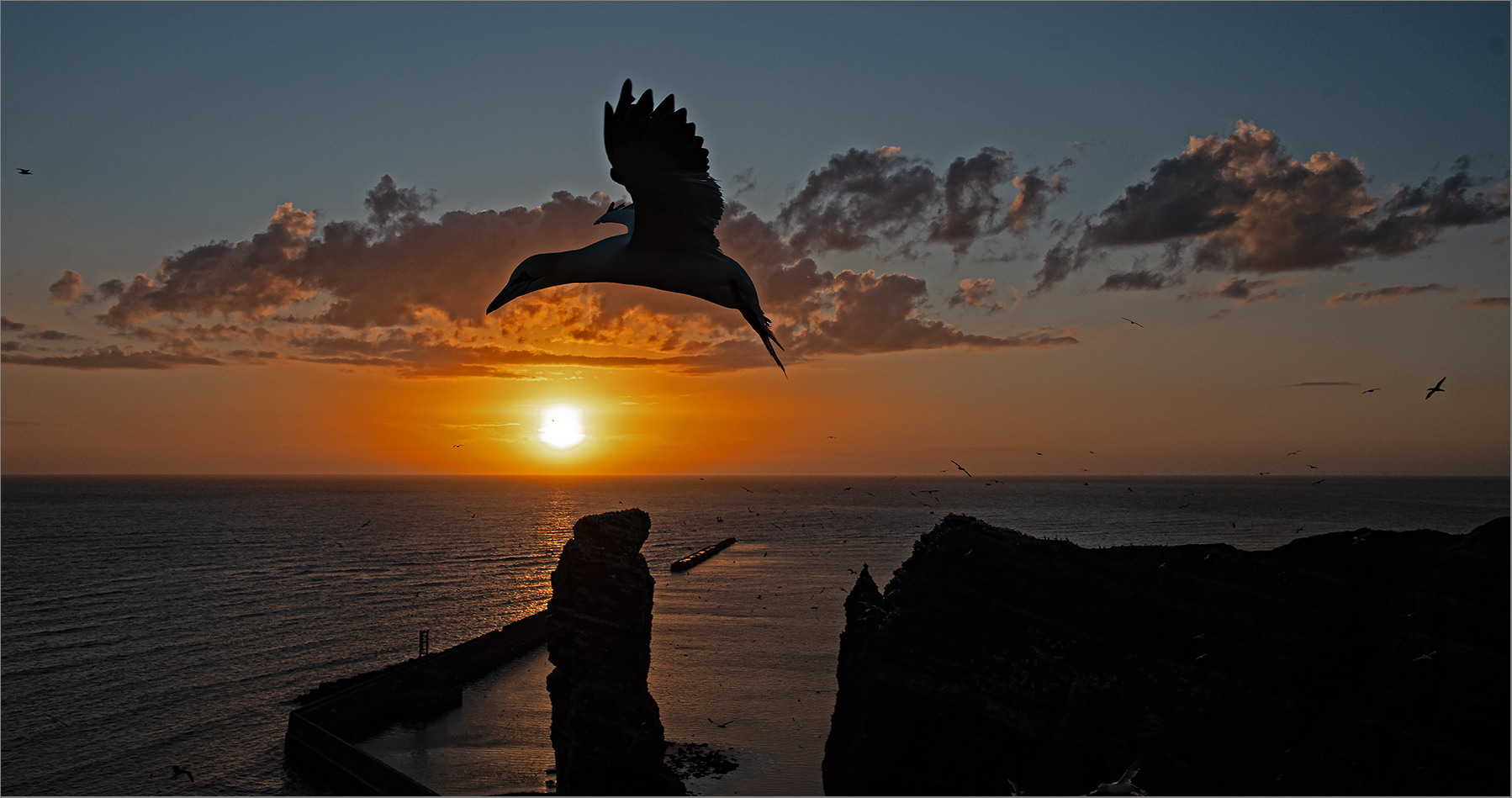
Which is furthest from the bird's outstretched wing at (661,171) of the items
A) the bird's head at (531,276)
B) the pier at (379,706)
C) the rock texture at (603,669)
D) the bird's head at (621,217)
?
the pier at (379,706)

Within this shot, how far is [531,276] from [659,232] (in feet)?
2.94

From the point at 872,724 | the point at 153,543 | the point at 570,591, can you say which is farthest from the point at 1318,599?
the point at 153,543

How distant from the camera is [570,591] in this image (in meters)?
22.7

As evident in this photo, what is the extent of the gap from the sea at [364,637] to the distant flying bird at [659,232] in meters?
22.4

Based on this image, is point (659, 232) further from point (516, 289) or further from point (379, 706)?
point (379, 706)

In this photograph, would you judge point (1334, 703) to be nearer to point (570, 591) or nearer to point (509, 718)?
point (570, 591)

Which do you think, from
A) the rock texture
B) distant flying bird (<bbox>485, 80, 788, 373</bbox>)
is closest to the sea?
the rock texture

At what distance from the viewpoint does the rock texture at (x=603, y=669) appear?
2220 centimetres

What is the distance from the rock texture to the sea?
354cm

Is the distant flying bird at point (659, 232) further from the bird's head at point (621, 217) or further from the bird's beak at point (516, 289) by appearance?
the bird's head at point (621, 217)

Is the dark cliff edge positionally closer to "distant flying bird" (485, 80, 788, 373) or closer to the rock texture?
the rock texture

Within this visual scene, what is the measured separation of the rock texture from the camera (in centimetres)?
2220

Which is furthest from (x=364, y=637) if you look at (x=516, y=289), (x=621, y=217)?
(x=516, y=289)

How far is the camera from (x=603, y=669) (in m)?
22.2
